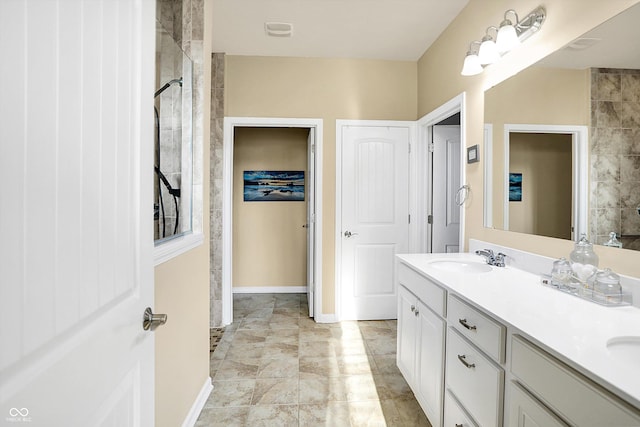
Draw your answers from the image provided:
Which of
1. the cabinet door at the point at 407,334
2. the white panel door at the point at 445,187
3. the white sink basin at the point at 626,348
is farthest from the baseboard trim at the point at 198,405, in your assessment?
the white panel door at the point at 445,187

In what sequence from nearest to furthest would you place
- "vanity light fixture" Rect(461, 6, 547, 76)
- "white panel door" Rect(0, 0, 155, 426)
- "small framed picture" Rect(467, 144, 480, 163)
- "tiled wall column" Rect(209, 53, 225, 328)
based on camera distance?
"white panel door" Rect(0, 0, 155, 426) < "vanity light fixture" Rect(461, 6, 547, 76) < "small framed picture" Rect(467, 144, 480, 163) < "tiled wall column" Rect(209, 53, 225, 328)

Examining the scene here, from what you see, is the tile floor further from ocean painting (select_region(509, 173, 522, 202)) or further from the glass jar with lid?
ocean painting (select_region(509, 173, 522, 202))

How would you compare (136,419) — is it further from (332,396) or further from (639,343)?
(332,396)

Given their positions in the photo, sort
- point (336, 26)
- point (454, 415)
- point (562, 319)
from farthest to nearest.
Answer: point (336, 26)
point (454, 415)
point (562, 319)

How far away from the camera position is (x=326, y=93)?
131 inches

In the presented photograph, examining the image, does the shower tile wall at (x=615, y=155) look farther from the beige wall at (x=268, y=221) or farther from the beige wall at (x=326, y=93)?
the beige wall at (x=268, y=221)

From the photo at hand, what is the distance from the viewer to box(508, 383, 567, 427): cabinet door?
2.94 ft

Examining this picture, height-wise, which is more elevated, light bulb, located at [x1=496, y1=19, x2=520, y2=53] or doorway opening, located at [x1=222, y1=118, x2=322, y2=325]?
light bulb, located at [x1=496, y1=19, x2=520, y2=53]

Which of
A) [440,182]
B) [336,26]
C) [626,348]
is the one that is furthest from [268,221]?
[626,348]

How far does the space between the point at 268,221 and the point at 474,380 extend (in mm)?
3443

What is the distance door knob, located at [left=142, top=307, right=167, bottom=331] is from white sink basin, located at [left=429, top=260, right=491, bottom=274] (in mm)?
1579

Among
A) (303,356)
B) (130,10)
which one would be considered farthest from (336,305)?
(130,10)

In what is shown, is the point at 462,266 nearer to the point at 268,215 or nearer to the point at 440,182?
the point at 440,182

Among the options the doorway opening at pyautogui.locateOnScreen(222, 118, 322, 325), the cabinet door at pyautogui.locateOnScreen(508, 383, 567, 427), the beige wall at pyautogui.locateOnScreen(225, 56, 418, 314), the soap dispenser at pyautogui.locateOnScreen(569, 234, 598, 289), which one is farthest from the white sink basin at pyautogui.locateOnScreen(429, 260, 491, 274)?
the doorway opening at pyautogui.locateOnScreen(222, 118, 322, 325)
